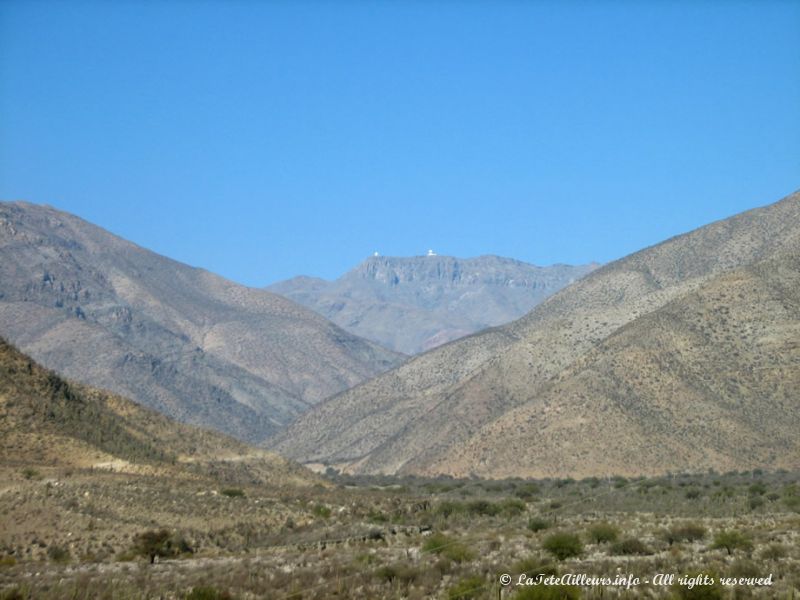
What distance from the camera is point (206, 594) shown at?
2377 cm

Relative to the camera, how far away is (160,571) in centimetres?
3020

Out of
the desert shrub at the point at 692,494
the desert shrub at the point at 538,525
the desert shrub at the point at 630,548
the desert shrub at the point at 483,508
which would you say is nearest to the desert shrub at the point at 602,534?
the desert shrub at the point at 630,548

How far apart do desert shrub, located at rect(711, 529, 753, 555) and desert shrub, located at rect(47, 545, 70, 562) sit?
2071 centimetres

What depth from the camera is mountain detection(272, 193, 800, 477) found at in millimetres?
90750

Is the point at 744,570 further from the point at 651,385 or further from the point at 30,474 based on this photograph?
the point at 651,385

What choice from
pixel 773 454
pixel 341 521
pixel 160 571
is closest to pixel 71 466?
pixel 341 521

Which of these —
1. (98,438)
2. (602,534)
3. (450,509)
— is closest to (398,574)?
(602,534)

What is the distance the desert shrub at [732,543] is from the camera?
29130 mm

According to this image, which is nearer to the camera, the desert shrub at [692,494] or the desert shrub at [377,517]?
the desert shrub at [377,517]

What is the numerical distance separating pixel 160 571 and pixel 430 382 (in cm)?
15453

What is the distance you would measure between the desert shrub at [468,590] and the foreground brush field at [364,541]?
4 cm

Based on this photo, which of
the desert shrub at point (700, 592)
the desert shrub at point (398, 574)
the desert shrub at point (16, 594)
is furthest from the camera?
the desert shrub at point (398, 574)

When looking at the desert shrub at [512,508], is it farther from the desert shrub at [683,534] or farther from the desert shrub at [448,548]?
the desert shrub at [683,534]

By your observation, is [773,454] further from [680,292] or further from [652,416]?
[680,292]
